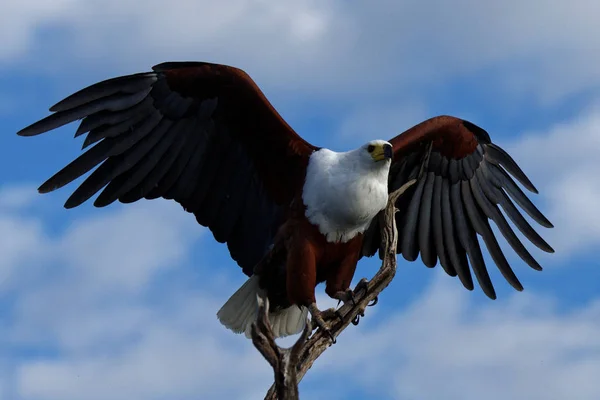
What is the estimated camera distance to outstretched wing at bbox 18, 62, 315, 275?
7387mm

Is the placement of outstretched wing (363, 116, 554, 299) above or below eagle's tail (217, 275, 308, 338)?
above

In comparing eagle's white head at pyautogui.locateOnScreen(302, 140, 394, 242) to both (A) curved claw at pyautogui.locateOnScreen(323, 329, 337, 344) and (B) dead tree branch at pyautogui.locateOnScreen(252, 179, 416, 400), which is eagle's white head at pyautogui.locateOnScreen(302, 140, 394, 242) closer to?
(B) dead tree branch at pyautogui.locateOnScreen(252, 179, 416, 400)

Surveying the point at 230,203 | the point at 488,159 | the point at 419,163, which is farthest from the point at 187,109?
the point at 488,159

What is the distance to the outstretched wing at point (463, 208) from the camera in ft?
27.5

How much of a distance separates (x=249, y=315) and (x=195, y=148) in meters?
1.32

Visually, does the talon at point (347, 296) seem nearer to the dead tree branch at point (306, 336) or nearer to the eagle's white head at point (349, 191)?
the dead tree branch at point (306, 336)

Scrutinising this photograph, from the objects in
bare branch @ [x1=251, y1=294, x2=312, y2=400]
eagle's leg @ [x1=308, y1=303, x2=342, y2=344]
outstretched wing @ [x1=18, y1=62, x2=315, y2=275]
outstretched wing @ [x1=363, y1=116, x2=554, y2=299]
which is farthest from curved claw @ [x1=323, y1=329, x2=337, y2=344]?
outstretched wing @ [x1=363, y1=116, x2=554, y2=299]

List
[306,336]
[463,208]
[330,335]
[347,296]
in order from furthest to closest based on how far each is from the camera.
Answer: [463,208] < [347,296] < [330,335] < [306,336]

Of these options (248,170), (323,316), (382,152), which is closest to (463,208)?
(382,152)

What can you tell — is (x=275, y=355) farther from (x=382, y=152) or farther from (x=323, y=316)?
(x=382, y=152)

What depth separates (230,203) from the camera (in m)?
7.92

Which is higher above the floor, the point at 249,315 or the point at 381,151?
the point at 381,151

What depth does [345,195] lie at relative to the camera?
7.15 m

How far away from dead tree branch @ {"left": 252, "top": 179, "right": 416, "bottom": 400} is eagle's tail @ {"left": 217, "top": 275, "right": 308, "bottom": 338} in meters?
0.85
